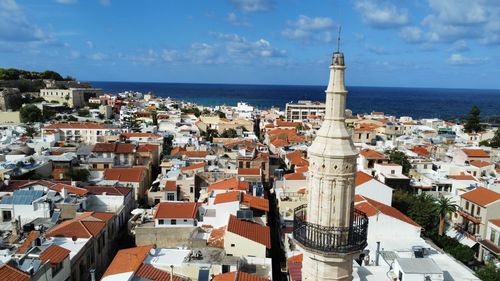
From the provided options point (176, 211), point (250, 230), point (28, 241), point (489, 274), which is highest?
point (176, 211)

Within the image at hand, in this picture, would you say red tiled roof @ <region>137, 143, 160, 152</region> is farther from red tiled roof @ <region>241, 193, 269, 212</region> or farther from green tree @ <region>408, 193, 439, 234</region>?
green tree @ <region>408, 193, 439, 234</region>

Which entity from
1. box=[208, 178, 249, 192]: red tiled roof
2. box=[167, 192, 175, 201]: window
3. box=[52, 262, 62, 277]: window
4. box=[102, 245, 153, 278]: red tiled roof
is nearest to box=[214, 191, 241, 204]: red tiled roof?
box=[208, 178, 249, 192]: red tiled roof

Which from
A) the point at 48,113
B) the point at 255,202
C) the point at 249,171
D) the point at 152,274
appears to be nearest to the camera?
the point at 152,274

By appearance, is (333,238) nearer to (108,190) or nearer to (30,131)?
(108,190)

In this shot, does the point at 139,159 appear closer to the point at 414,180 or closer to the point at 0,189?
the point at 0,189

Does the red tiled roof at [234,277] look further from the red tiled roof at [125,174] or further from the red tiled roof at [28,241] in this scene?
the red tiled roof at [125,174]

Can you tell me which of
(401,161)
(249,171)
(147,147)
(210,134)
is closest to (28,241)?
(249,171)
